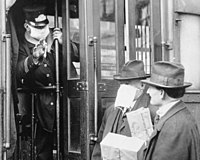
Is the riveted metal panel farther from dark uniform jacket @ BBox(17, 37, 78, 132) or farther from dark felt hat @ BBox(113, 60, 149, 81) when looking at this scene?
dark uniform jacket @ BBox(17, 37, 78, 132)

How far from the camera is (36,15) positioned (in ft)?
13.4

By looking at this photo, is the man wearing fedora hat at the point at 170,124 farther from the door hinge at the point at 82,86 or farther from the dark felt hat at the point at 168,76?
the door hinge at the point at 82,86

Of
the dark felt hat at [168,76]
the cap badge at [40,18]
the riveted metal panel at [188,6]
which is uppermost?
the riveted metal panel at [188,6]

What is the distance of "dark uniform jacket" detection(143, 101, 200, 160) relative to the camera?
2.45 m

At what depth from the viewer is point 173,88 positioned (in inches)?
104

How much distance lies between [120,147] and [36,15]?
1819 mm

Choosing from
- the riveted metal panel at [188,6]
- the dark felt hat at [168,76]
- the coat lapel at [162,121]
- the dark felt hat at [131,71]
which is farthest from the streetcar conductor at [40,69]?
the coat lapel at [162,121]

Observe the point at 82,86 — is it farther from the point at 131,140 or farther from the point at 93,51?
the point at 131,140

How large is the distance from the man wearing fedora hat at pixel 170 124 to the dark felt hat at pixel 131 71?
57 cm

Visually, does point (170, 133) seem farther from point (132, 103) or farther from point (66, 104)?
point (66, 104)

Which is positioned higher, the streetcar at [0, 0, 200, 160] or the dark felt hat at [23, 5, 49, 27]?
the dark felt hat at [23, 5, 49, 27]

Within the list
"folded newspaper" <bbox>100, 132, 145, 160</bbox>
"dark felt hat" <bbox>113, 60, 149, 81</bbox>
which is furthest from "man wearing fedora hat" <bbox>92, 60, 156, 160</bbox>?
"folded newspaper" <bbox>100, 132, 145, 160</bbox>

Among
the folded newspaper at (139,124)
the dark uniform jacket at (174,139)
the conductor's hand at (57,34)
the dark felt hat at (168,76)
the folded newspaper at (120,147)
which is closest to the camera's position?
the dark uniform jacket at (174,139)

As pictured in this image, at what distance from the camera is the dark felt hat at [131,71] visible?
3.33m
